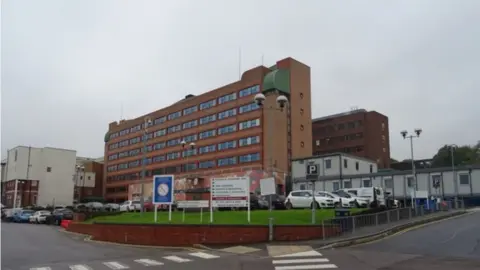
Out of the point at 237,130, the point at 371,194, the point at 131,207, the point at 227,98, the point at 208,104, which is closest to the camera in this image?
the point at 371,194

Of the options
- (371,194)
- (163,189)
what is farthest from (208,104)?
(163,189)

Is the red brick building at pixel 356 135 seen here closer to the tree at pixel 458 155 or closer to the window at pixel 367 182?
the tree at pixel 458 155

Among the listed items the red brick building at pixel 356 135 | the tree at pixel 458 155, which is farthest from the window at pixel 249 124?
the tree at pixel 458 155

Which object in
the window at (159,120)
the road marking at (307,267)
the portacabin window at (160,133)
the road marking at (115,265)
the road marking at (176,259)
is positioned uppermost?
the window at (159,120)

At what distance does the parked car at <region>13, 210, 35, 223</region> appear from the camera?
6078cm

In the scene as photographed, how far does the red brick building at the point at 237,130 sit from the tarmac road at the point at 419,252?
46.4 metres

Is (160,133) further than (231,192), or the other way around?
(160,133)

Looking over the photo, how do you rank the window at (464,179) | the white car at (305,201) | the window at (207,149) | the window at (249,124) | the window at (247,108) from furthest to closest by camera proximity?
the window at (207,149), the window at (247,108), the window at (249,124), the window at (464,179), the white car at (305,201)

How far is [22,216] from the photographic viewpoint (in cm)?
6162

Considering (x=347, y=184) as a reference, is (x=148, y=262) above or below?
below

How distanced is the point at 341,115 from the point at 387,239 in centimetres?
9056

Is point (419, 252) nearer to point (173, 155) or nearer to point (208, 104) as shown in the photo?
point (208, 104)

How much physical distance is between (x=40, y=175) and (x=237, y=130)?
152ft

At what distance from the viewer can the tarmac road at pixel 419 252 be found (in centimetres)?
1383
